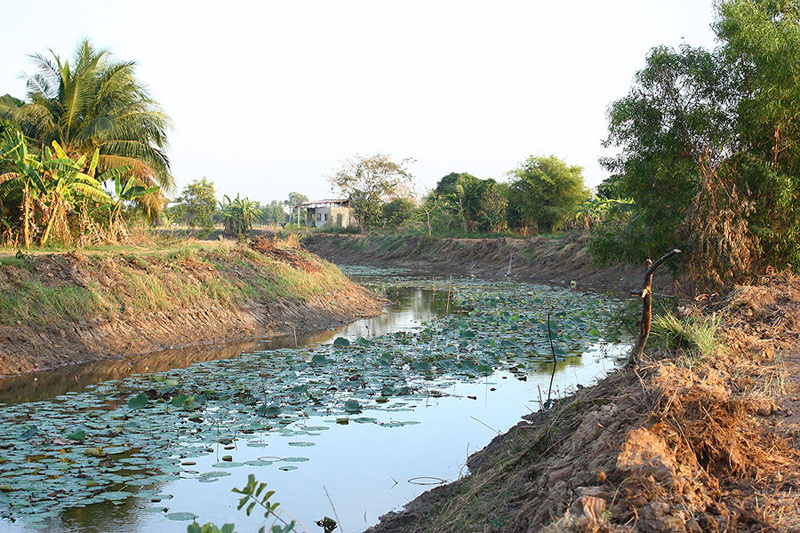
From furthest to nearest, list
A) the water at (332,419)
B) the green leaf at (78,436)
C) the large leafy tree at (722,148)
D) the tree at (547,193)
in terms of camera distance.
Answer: the tree at (547,193) < the large leafy tree at (722,148) < the green leaf at (78,436) < the water at (332,419)

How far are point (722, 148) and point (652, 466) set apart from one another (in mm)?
9486

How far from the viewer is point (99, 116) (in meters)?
20.1

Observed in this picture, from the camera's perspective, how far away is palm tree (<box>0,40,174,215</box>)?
61.2 feet

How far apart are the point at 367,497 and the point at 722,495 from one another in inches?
116

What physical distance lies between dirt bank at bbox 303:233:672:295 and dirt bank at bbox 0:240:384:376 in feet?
37.6

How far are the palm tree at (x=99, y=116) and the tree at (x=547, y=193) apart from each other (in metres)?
21.8

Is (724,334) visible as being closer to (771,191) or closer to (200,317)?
(771,191)

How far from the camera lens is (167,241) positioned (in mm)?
17484

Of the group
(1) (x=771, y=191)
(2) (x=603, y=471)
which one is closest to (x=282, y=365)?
(2) (x=603, y=471)

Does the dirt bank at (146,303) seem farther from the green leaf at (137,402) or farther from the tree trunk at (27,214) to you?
the tree trunk at (27,214)

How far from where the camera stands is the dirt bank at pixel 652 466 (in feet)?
10.0

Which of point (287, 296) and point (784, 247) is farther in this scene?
point (287, 296)

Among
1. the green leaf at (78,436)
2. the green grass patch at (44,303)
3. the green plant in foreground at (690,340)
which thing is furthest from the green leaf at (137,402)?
the green plant in foreground at (690,340)

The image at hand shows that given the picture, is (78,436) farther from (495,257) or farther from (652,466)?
(495,257)
